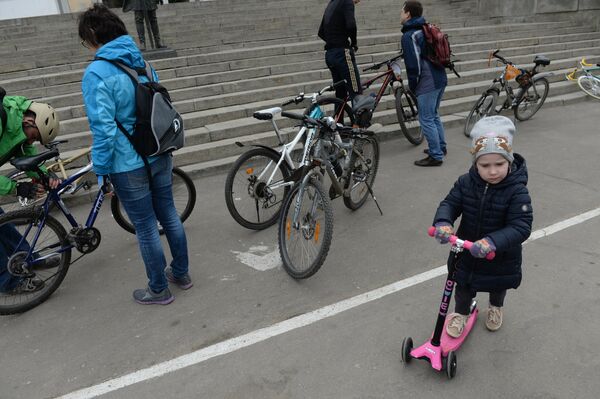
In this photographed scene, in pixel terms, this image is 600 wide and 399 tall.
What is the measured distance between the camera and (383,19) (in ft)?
40.2

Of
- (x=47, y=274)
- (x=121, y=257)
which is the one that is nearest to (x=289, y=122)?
(x=121, y=257)

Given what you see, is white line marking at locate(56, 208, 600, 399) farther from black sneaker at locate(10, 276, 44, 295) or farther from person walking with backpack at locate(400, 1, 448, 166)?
person walking with backpack at locate(400, 1, 448, 166)

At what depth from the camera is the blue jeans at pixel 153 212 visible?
2928 mm

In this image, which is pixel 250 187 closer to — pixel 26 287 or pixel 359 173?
pixel 359 173

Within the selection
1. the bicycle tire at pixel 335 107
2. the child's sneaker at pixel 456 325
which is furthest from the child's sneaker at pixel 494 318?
the bicycle tire at pixel 335 107

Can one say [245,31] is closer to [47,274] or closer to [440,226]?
[47,274]

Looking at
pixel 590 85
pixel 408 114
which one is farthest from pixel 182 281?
pixel 590 85

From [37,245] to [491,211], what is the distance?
3.13 metres

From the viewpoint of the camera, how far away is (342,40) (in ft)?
20.3

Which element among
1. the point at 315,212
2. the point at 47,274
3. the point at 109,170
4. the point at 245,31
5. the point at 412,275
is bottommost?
the point at 412,275

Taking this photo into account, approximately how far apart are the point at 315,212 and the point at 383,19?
10.3 m

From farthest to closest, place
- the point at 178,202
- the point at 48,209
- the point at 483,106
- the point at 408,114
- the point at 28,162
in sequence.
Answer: the point at 483,106 < the point at 408,114 < the point at 178,202 < the point at 48,209 < the point at 28,162

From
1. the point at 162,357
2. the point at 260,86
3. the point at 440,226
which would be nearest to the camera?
the point at 440,226

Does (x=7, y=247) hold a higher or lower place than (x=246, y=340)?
higher
